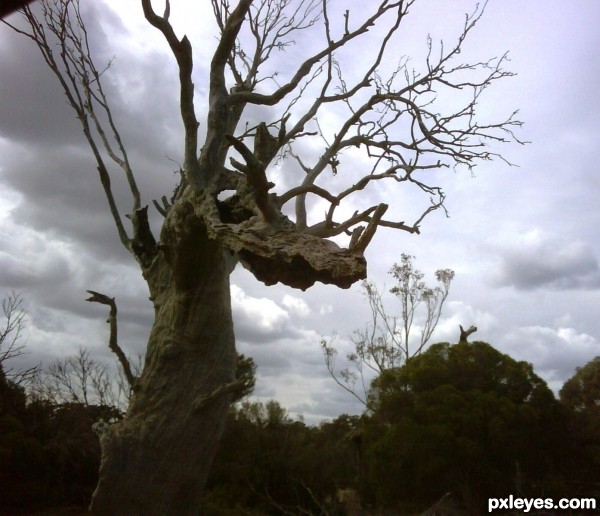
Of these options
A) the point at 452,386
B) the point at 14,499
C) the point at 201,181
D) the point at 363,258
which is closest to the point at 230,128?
the point at 201,181

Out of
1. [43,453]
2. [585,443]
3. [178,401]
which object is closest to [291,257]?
[178,401]

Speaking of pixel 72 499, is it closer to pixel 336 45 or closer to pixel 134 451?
pixel 134 451

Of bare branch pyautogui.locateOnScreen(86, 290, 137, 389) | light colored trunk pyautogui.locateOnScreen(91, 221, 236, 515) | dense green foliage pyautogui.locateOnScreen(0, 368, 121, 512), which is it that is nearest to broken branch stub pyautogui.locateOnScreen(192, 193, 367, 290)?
light colored trunk pyautogui.locateOnScreen(91, 221, 236, 515)

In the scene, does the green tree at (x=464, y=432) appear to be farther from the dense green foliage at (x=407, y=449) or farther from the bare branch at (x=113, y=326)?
the bare branch at (x=113, y=326)

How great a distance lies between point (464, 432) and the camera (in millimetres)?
13008

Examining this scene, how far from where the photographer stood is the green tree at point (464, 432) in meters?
12.7

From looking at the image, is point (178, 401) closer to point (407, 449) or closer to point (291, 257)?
point (291, 257)

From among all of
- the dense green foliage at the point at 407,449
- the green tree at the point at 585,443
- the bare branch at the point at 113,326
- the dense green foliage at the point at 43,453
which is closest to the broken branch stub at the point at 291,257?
the bare branch at the point at 113,326

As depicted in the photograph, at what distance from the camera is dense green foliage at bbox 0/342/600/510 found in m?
12.7

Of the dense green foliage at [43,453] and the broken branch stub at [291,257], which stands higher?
the broken branch stub at [291,257]

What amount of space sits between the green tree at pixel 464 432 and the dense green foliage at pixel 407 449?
0.08ft

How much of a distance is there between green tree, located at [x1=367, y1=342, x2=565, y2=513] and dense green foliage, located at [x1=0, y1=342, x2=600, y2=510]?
0.02 meters

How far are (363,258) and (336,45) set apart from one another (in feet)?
20.5

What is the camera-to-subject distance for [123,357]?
6801 mm
